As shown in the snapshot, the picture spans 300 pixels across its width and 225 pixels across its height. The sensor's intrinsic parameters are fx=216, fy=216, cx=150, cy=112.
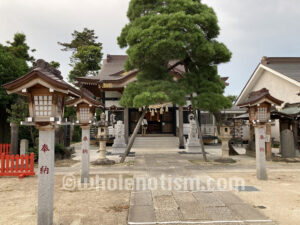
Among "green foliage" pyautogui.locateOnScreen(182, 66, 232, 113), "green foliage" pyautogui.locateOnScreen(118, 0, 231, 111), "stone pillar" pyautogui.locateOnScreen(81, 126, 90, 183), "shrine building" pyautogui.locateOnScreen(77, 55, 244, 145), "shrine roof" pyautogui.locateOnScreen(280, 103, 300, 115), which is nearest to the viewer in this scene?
"stone pillar" pyautogui.locateOnScreen(81, 126, 90, 183)

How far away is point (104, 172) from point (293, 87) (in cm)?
1515

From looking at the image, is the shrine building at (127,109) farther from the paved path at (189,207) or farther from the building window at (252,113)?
the paved path at (189,207)

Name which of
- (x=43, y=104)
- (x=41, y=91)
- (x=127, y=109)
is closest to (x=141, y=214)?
(x=43, y=104)

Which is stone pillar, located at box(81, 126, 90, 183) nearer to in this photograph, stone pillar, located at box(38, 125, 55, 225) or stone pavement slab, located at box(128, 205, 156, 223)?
stone pavement slab, located at box(128, 205, 156, 223)

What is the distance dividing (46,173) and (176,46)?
7.26 m

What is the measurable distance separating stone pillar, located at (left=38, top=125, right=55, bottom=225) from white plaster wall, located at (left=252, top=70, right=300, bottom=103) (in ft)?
55.6

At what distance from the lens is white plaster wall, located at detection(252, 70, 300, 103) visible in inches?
626

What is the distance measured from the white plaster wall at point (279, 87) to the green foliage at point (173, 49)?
8.68 m

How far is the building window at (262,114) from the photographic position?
707cm

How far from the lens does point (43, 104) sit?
382 centimetres

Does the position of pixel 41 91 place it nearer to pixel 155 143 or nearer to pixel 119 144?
pixel 119 144

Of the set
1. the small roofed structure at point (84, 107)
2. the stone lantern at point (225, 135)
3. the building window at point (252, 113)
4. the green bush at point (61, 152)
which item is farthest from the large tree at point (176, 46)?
the green bush at point (61, 152)

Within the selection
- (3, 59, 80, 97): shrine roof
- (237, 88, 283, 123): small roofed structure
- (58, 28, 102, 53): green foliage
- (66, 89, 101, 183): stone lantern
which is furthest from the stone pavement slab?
(58, 28, 102, 53): green foliage

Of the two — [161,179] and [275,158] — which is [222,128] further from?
[161,179]
